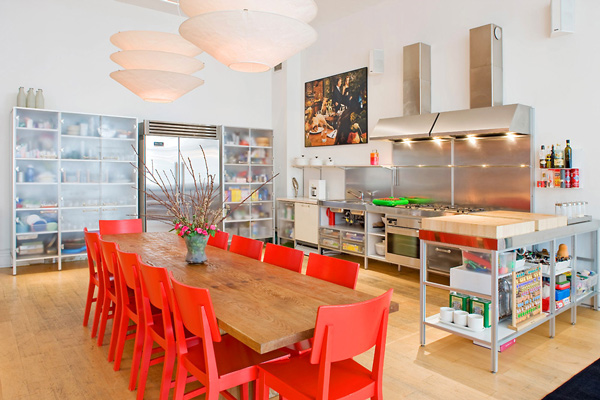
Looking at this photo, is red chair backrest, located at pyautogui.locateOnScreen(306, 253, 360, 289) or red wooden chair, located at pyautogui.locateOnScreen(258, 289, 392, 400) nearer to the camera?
red wooden chair, located at pyautogui.locateOnScreen(258, 289, 392, 400)

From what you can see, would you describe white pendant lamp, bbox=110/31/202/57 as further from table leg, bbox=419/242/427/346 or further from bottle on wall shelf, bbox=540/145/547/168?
bottle on wall shelf, bbox=540/145/547/168

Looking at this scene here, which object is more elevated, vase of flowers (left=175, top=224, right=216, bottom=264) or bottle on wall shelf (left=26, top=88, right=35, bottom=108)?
bottle on wall shelf (left=26, top=88, right=35, bottom=108)

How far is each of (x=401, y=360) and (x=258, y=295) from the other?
146 centimetres

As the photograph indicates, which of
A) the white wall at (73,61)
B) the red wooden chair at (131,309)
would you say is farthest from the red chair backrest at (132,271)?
the white wall at (73,61)

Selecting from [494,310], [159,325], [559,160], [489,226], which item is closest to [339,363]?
[159,325]

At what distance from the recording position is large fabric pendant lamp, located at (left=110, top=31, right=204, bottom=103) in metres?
→ 3.20

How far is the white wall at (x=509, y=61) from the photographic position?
4.34 metres

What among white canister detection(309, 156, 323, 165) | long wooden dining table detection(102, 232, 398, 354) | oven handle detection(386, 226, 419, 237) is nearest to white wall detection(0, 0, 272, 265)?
white canister detection(309, 156, 323, 165)

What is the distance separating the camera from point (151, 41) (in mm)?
3307

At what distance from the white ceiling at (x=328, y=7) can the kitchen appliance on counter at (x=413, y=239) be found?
3.21 m

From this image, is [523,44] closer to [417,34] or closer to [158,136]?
[417,34]

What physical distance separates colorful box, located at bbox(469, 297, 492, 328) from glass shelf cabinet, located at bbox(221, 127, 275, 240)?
4896 millimetres

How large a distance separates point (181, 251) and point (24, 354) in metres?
1.35

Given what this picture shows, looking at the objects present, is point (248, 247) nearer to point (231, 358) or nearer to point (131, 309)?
point (131, 309)
